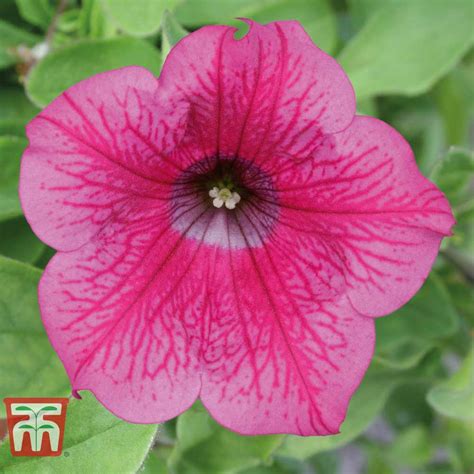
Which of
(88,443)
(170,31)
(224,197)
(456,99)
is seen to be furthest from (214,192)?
(456,99)

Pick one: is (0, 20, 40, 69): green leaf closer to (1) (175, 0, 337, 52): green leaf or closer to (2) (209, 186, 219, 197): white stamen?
(1) (175, 0, 337, 52): green leaf

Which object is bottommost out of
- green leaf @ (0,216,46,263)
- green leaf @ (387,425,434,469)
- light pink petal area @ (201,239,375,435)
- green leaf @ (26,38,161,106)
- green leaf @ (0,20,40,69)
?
green leaf @ (387,425,434,469)

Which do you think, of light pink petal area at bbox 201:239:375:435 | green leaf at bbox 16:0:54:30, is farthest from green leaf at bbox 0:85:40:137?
light pink petal area at bbox 201:239:375:435

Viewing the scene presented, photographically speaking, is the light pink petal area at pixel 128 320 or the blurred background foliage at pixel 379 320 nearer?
the light pink petal area at pixel 128 320

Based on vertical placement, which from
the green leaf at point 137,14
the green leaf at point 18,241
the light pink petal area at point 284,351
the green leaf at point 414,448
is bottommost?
the green leaf at point 414,448

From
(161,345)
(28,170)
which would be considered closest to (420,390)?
(161,345)

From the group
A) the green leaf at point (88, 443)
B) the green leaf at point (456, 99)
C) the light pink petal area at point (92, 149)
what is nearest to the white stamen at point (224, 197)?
the light pink petal area at point (92, 149)

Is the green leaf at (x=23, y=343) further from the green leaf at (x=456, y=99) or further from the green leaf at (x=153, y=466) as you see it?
the green leaf at (x=456, y=99)
